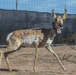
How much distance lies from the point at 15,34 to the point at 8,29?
7.74 meters

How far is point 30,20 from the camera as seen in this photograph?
19.7 meters

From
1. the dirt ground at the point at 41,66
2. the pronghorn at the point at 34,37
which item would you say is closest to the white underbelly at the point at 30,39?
the pronghorn at the point at 34,37

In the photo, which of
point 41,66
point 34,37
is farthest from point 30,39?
point 41,66

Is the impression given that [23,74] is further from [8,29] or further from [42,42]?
[8,29]

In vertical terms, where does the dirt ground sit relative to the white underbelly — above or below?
below

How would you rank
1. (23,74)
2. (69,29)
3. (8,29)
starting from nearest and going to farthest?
1. (23,74)
2. (8,29)
3. (69,29)

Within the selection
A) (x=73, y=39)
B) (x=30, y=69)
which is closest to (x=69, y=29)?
(x=73, y=39)

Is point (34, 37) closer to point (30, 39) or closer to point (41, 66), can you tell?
point (30, 39)

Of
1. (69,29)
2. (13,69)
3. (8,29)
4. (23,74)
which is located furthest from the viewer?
(69,29)

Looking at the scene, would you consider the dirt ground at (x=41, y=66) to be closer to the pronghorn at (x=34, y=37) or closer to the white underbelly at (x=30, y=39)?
the pronghorn at (x=34, y=37)

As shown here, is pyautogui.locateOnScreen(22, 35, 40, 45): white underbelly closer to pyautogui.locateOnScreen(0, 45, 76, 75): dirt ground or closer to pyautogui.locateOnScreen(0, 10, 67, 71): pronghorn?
pyautogui.locateOnScreen(0, 10, 67, 71): pronghorn

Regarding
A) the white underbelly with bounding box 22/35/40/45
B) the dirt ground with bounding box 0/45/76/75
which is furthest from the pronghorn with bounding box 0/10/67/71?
the dirt ground with bounding box 0/45/76/75

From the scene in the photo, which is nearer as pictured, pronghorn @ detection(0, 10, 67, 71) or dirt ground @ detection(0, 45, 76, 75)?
dirt ground @ detection(0, 45, 76, 75)

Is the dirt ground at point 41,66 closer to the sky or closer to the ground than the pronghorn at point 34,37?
closer to the ground
